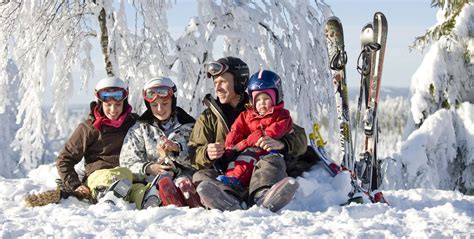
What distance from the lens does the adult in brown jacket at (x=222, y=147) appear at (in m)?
Answer: 4.76

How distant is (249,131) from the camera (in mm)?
5273

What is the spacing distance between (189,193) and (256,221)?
881 millimetres

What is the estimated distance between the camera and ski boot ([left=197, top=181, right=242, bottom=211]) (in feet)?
15.5

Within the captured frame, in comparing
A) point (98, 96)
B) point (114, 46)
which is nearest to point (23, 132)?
point (114, 46)

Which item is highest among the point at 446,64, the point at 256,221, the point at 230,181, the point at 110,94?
the point at 446,64

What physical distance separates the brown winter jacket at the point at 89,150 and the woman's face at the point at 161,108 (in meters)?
0.46

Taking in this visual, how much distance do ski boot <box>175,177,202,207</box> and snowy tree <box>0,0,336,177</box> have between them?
3721mm

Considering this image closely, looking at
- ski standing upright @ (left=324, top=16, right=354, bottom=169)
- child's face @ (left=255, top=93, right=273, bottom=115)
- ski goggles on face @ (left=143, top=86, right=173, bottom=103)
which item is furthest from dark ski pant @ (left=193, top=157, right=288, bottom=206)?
ski standing upright @ (left=324, top=16, right=354, bottom=169)

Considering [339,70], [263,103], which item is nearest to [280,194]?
[263,103]

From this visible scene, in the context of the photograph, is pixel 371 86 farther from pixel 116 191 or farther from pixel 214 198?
pixel 116 191

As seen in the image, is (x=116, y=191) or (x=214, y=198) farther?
(x=116, y=191)

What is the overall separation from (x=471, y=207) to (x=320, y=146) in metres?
1.51

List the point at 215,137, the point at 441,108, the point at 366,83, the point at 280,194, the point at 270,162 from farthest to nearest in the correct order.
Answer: the point at 441,108 < the point at 366,83 < the point at 215,137 < the point at 270,162 < the point at 280,194

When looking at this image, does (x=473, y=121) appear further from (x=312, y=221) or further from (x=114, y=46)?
(x=312, y=221)
